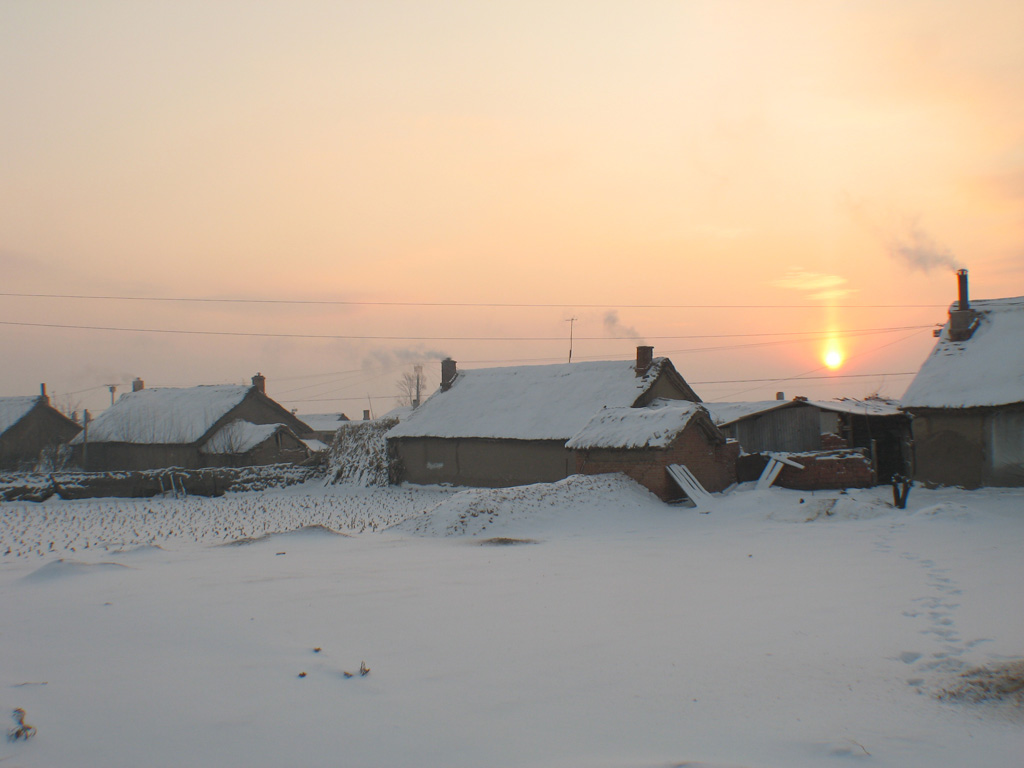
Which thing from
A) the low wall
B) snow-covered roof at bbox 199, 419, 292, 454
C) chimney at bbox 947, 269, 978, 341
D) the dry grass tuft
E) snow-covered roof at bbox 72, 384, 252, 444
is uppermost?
chimney at bbox 947, 269, 978, 341

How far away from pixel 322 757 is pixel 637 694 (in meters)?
2.57

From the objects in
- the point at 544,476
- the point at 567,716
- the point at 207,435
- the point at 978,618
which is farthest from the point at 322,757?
the point at 207,435

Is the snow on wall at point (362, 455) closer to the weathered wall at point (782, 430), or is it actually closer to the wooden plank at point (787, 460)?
the weathered wall at point (782, 430)

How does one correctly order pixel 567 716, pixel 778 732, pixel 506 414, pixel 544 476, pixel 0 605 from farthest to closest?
pixel 506 414, pixel 544 476, pixel 0 605, pixel 567 716, pixel 778 732

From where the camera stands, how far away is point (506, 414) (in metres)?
33.0

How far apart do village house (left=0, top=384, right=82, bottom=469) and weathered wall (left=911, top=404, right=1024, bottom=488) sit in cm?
5181

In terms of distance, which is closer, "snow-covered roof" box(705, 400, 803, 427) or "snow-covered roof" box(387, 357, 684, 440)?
"snow-covered roof" box(387, 357, 684, 440)

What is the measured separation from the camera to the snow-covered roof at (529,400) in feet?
100.0

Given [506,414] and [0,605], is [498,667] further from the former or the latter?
[506,414]

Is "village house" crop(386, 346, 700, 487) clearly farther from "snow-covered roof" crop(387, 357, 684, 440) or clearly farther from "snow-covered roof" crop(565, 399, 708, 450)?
"snow-covered roof" crop(565, 399, 708, 450)

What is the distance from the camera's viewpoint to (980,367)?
22203 mm

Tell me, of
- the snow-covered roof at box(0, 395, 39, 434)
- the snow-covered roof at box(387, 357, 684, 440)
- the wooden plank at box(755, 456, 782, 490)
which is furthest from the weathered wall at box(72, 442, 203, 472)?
the wooden plank at box(755, 456, 782, 490)

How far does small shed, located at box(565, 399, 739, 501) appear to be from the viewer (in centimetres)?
2050

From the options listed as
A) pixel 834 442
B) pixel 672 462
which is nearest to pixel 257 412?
pixel 672 462
